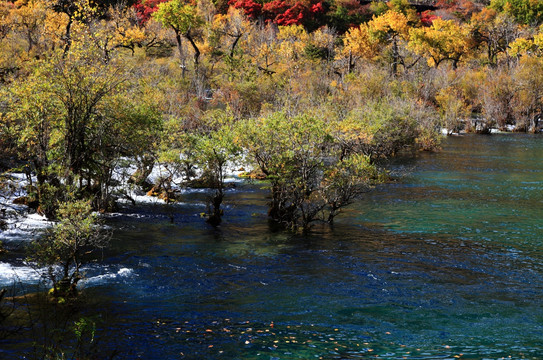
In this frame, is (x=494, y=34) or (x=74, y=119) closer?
(x=74, y=119)

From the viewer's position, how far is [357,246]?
22.0 metres

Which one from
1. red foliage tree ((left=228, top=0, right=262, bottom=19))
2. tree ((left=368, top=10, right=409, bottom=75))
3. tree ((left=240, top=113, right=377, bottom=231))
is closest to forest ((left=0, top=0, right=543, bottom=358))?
tree ((left=240, top=113, right=377, bottom=231))

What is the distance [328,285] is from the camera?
1733 cm

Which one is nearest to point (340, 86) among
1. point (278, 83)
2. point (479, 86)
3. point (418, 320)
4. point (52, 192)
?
point (278, 83)

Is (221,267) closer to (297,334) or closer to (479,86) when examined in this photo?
(297,334)

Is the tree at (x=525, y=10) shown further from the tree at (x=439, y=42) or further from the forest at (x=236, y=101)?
the tree at (x=439, y=42)

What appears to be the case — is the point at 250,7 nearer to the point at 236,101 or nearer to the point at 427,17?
the point at 427,17

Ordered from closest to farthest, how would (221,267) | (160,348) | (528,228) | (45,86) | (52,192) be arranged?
(160,348) < (221,267) < (45,86) < (52,192) < (528,228)

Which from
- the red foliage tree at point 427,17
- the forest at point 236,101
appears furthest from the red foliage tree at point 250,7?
the red foliage tree at point 427,17

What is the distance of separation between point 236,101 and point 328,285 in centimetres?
4093

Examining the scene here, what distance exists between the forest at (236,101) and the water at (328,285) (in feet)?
5.54

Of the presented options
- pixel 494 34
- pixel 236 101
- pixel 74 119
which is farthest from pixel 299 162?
pixel 494 34

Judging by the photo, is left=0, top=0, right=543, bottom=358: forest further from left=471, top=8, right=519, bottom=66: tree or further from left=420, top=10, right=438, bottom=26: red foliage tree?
left=420, top=10, right=438, bottom=26: red foliage tree

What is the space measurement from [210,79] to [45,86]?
4620cm
